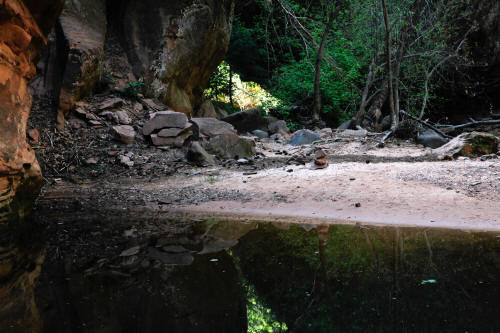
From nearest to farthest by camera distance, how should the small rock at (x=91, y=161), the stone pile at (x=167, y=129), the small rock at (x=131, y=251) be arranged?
the small rock at (x=131, y=251), the small rock at (x=91, y=161), the stone pile at (x=167, y=129)

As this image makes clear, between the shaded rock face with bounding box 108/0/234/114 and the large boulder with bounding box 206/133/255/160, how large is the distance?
8.45 ft

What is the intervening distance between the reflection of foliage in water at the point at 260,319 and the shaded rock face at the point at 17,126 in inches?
72.0

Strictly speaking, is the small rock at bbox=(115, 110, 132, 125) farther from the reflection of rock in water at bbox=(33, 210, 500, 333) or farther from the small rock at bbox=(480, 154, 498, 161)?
the small rock at bbox=(480, 154, 498, 161)

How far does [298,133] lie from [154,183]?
5.71 meters

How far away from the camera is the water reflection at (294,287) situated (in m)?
2.10

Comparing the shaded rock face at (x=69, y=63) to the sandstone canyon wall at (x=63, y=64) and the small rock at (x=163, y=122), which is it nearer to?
the sandstone canyon wall at (x=63, y=64)

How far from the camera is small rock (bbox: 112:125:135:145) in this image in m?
7.96

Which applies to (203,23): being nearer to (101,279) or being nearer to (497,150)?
(497,150)

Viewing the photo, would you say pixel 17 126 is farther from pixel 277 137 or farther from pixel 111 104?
pixel 277 137

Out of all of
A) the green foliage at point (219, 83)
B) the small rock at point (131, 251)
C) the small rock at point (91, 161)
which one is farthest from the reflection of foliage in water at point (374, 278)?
the green foliage at point (219, 83)

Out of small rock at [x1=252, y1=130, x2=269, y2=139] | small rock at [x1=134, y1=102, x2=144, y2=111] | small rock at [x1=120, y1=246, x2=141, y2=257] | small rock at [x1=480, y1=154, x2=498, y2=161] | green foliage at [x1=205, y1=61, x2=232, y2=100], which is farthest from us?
green foliage at [x1=205, y1=61, x2=232, y2=100]

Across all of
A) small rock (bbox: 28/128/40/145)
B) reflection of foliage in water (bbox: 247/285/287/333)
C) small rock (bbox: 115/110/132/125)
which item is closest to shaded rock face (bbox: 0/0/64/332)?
reflection of foliage in water (bbox: 247/285/287/333)

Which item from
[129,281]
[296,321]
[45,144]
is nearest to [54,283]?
[129,281]

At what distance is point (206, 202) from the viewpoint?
5562 mm
